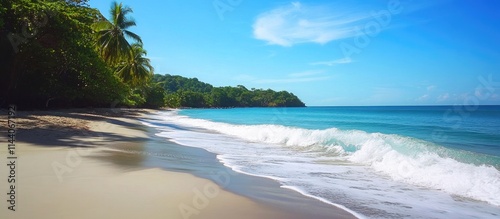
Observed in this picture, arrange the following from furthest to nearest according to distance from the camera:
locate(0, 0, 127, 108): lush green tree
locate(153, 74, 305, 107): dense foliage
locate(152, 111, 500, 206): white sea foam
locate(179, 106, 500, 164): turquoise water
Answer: locate(153, 74, 305, 107): dense foliage, locate(0, 0, 127, 108): lush green tree, locate(179, 106, 500, 164): turquoise water, locate(152, 111, 500, 206): white sea foam

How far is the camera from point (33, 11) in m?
15.8

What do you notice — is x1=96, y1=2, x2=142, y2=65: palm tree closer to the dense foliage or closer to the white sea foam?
the white sea foam

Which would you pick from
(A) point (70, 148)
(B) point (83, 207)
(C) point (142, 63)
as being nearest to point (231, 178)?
(B) point (83, 207)

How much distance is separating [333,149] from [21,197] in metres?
10.4

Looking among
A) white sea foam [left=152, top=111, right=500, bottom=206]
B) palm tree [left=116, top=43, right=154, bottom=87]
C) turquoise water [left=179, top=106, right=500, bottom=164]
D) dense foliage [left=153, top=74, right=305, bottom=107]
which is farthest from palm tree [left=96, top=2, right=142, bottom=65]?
dense foliage [left=153, top=74, right=305, bottom=107]

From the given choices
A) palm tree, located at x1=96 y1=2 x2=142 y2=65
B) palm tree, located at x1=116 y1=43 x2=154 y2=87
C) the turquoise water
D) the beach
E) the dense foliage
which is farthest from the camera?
the dense foliage

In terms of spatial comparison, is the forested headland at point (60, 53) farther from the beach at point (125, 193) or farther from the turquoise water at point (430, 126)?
the turquoise water at point (430, 126)

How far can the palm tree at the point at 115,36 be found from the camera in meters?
32.7

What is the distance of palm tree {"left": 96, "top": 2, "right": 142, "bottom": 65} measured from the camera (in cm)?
3272

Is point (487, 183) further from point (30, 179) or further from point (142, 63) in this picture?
point (142, 63)

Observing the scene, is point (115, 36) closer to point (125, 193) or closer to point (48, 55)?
point (48, 55)

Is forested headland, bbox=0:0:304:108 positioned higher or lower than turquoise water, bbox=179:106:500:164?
higher

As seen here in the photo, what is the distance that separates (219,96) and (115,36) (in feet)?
354

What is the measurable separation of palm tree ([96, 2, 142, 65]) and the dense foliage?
263 ft
